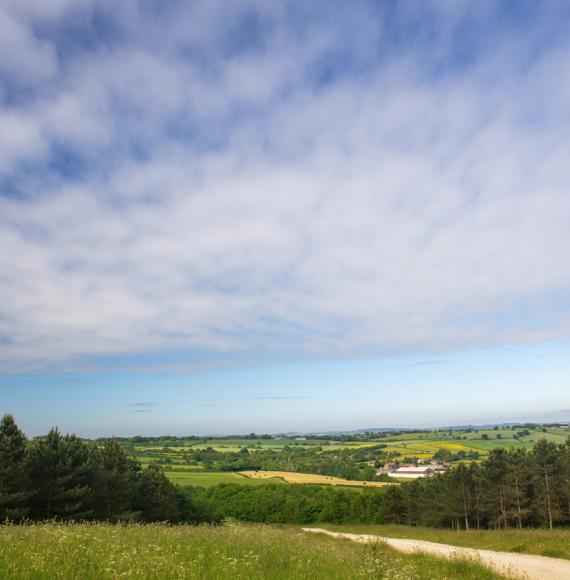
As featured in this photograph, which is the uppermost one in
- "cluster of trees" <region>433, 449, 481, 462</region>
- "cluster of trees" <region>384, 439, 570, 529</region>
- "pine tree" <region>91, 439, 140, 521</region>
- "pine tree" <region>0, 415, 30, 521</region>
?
"pine tree" <region>0, 415, 30, 521</region>

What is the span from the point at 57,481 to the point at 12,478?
417 cm

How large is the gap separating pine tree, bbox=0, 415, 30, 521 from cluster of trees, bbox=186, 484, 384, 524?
75622 mm

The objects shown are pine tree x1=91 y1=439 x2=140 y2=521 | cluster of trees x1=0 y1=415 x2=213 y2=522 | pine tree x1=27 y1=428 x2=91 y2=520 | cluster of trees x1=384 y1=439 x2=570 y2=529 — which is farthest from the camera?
cluster of trees x1=384 y1=439 x2=570 y2=529

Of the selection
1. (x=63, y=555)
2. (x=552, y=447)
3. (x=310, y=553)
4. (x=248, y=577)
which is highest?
(x=63, y=555)

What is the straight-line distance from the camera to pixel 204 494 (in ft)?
393

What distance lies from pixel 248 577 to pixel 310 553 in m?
→ 3.99

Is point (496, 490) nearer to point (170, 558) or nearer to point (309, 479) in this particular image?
point (170, 558)

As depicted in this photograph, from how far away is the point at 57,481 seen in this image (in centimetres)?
3703

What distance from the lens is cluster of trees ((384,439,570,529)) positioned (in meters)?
59.1

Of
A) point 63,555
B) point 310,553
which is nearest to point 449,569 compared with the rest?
point 310,553

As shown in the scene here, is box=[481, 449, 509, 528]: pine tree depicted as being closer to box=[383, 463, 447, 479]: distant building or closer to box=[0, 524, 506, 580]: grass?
box=[383, 463, 447, 479]: distant building

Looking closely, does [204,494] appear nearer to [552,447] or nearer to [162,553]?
[552,447]

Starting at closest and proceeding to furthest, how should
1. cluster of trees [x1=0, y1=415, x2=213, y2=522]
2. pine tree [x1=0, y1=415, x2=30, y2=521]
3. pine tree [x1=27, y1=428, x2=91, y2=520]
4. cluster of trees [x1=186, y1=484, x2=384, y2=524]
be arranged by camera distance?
1. pine tree [x1=0, y1=415, x2=30, y2=521]
2. cluster of trees [x1=0, y1=415, x2=213, y2=522]
3. pine tree [x1=27, y1=428, x2=91, y2=520]
4. cluster of trees [x1=186, y1=484, x2=384, y2=524]

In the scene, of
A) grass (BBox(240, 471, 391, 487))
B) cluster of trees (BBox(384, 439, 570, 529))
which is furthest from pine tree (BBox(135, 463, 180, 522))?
grass (BBox(240, 471, 391, 487))
